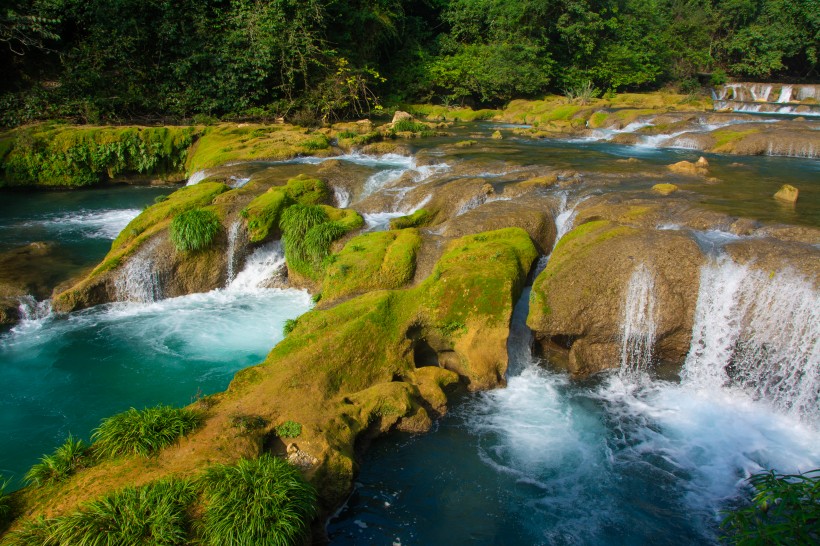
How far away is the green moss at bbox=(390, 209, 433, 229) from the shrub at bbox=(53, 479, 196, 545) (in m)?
8.46

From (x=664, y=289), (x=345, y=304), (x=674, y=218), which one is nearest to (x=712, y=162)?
(x=674, y=218)

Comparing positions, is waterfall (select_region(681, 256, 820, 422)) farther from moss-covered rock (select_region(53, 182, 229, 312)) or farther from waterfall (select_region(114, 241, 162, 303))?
waterfall (select_region(114, 241, 162, 303))

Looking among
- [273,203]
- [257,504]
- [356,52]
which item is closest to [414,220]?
[273,203]

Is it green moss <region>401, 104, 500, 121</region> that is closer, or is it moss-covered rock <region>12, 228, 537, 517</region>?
moss-covered rock <region>12, 228, 537, 517</region>

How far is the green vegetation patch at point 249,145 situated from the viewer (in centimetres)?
1948

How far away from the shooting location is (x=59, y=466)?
605cm

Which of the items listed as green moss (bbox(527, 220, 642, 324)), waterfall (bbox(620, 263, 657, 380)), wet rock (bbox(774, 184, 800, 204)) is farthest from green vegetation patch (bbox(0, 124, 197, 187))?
wet rock (bbox(774, 184, 800, 204))

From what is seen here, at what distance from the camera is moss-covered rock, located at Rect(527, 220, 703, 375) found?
938cm

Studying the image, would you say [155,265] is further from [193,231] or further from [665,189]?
[665,189]

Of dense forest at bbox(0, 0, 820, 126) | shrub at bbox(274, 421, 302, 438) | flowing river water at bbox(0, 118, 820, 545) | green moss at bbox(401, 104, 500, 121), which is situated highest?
dense forest at bbox(0, 0, 820, 126)

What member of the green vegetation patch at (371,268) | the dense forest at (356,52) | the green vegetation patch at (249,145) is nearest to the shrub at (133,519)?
the green vegetation patch at (371,268)

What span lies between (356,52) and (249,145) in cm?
1394

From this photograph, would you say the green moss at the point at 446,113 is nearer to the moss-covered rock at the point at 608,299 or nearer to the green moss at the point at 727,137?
the green moss at the point at 727,137

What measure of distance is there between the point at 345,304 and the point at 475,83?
2978cm
